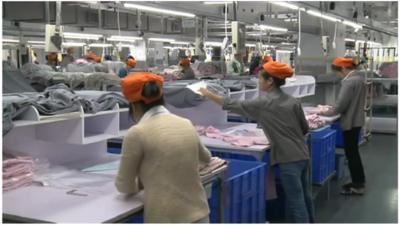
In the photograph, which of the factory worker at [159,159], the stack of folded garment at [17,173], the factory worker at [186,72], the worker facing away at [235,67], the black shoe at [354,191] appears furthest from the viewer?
the worker facing away at [235,67]

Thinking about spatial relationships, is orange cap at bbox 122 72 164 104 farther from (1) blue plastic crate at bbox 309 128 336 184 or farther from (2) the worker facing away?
(2) the worker facing away

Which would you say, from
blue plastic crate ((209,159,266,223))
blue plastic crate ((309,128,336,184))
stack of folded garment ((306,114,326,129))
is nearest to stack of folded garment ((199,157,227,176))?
blue plastic crate ((209,159,266,223))

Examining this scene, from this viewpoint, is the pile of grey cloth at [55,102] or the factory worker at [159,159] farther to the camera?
the pile of grey cloth at [55,102]

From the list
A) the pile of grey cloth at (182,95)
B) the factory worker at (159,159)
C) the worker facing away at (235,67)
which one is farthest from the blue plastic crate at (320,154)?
the worker facing away at (235,67)

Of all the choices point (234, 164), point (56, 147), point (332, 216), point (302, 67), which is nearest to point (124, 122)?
point (56, 147)

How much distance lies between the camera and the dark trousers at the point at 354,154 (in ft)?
16.6

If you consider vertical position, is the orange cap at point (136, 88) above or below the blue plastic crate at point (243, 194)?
above

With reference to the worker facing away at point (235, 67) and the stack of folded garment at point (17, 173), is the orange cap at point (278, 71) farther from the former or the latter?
the worker facing away at point (235, 67)

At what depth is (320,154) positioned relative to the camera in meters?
4.76

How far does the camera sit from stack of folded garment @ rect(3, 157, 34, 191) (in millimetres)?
2602

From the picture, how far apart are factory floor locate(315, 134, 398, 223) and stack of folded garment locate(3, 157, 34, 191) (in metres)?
2.67

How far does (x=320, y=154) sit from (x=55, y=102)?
9.33 feet

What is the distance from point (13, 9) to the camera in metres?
9.83

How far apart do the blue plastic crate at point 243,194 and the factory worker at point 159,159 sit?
0.89 m
